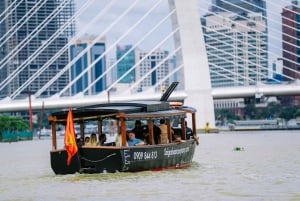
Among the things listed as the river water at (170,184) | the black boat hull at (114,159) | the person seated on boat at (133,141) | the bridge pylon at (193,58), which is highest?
the bridge pylon at (193,58)

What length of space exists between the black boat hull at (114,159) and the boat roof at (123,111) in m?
0.76

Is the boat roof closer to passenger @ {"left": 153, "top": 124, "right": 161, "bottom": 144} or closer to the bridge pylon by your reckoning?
passenger @ {"left": 153, "top": 124, "right": 161, "bottom": 144}

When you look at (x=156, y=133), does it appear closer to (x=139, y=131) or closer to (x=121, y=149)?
(x=139, y=131)

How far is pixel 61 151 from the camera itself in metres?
19.9

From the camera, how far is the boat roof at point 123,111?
1995cm

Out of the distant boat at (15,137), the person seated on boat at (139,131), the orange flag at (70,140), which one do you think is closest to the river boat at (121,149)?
the orange flag at (70,140)

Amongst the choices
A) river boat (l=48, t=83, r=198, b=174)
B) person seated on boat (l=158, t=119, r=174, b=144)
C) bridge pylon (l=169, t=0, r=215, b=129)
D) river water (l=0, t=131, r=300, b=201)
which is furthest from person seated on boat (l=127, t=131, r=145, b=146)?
bridge pylon (l=169, t=0, r=215, b=129)

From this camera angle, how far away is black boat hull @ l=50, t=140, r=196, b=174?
19344mm

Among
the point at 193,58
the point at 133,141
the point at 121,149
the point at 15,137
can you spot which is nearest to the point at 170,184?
the point at 121,149

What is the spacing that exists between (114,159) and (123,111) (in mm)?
1203

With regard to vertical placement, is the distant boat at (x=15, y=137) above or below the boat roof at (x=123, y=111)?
above

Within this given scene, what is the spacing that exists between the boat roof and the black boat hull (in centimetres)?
76

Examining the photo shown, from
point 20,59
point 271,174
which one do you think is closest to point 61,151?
point 271,174

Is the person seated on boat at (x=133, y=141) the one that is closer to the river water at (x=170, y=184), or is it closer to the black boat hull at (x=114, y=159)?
the black boat hull at (x=114, y=159)
